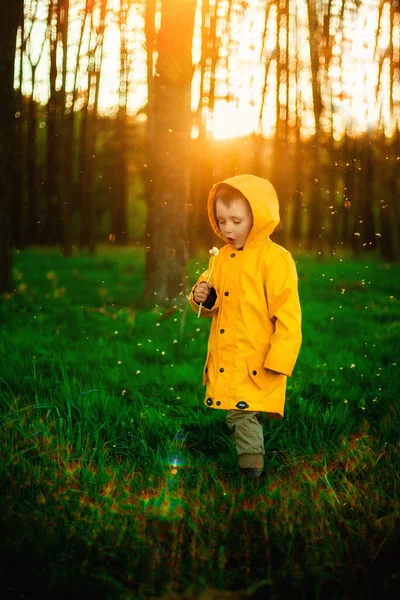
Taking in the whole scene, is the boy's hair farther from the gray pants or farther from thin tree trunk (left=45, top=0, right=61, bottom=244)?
thin tree trunk (left=45, top=0, right=61, bottom=244)

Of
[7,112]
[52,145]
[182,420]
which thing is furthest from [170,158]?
[52,145]

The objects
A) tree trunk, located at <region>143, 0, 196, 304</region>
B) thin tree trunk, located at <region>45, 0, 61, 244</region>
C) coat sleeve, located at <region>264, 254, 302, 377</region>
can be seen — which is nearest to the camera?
coat sleeve, located at <region>264, 254, 302, 377</region>

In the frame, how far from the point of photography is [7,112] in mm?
6508

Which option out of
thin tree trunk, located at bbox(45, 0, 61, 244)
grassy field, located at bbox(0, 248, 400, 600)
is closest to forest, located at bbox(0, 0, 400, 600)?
grassy field, located at bbox(0, 248, 400, 600)

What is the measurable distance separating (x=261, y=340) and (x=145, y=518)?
3.42 ft

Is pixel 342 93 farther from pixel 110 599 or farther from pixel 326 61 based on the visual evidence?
pixel 110 599

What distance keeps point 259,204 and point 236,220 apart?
148 millimetres

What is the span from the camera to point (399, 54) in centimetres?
1024

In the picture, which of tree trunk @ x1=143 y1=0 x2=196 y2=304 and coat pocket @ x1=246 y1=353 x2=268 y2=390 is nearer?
coat pocket @ x1=246 y1=353 x2=268 y2=390

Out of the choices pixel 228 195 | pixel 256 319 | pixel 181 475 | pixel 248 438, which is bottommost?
pixel 181 475

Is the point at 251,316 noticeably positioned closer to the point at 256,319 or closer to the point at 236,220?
the point at 256,319

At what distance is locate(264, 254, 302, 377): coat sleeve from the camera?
2859 millimetres

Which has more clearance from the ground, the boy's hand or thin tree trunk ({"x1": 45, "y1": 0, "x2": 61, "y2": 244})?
thin tree trunk ({"x1": 45, "y1": 0, "x2": 61, "y2": 244})

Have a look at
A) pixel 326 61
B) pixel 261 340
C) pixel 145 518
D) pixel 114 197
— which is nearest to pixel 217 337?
pixel 261 340
